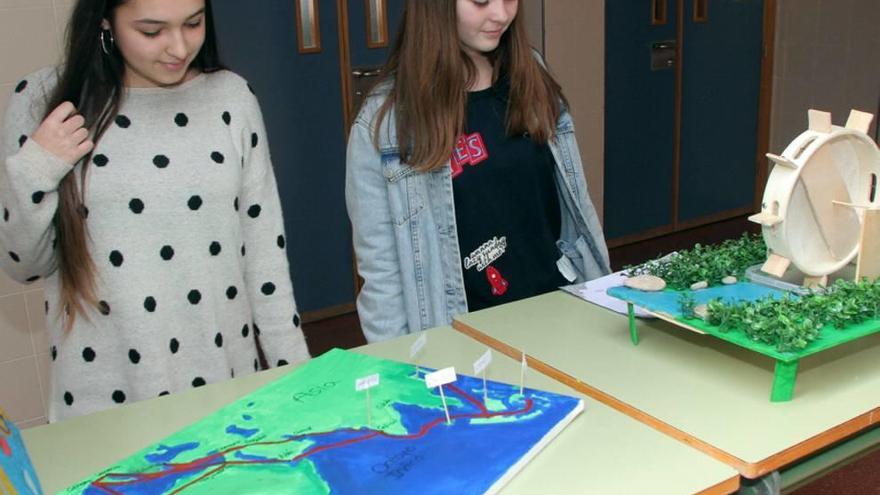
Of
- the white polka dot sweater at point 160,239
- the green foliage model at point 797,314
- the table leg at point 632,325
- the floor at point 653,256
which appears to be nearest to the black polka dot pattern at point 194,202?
the white polka dot sweater at point 160,239

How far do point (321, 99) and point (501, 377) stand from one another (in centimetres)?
245

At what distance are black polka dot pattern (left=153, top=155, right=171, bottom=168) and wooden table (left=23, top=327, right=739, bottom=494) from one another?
1.38 feet

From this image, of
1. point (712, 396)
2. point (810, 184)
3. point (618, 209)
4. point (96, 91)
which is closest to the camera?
point (712, 396)

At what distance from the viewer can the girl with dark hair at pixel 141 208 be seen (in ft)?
4.86

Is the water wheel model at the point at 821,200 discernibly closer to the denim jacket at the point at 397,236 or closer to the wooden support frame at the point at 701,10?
the denim jacket at the point at 397,236

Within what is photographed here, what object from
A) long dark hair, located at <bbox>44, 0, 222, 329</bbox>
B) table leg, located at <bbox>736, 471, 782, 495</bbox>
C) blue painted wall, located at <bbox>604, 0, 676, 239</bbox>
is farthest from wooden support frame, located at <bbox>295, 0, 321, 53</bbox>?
table leg, located at <bbox>736, 471, 782, 495</bbox>

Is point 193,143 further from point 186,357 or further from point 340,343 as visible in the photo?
point 340,343

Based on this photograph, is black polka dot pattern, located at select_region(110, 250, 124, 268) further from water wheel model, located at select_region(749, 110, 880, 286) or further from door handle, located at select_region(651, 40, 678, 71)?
door handle, located at select_region(651, 40, 678, 71)

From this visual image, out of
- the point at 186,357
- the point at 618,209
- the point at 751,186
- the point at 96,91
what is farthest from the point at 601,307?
the point at 751,186

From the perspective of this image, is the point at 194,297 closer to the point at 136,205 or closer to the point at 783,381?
the point at 136,205

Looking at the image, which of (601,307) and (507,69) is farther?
(507,69)

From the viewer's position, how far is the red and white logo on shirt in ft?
6.12

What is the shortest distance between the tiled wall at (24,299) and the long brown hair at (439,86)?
4.55ft

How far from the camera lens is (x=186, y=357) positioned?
1627mm
